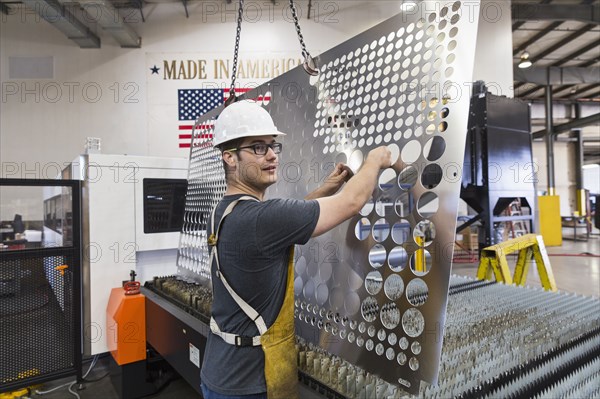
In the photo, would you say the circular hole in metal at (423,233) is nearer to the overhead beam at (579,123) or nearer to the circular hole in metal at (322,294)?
the circular hole in metal at (322,294)

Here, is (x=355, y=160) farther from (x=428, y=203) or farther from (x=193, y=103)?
(x=193, y=103)

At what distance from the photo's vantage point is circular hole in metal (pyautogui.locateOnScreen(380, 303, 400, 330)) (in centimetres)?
114

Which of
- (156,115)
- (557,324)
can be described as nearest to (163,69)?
(156,115)

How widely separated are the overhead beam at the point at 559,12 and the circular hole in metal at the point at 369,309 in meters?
8.36

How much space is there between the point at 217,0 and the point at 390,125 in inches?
230

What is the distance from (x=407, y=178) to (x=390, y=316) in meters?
0.45

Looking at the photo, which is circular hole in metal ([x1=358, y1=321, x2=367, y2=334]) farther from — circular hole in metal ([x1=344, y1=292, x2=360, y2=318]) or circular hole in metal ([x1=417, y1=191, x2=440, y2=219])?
circular hole in metal ([x1=417, y1=191, x2=440, y2=219])

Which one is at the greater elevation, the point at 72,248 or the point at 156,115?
the point at 156,115

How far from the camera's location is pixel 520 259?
311 cm

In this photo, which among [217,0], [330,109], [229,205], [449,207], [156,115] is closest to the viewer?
[449,207]

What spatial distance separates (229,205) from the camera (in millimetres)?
1154

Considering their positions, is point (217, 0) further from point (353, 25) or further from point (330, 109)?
point (330, 109)

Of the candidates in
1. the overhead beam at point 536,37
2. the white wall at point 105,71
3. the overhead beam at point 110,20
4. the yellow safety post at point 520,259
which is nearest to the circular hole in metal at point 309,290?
the yellow safety post at point 520,259

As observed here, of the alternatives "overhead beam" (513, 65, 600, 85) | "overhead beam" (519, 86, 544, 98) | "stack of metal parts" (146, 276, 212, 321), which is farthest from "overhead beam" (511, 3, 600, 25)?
"stack of metal parts" (146, 276, 212, 321)
